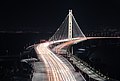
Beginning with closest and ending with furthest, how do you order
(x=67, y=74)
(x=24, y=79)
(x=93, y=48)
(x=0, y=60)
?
(x=67, y=74)
(x=24, y=79)
(x=0, y=60)
(x=93, y=48)

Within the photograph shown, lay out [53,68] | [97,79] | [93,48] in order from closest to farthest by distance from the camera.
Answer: [97,79] < [53,68] < [93,48]

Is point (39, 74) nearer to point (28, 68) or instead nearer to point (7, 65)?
point (28, 68)

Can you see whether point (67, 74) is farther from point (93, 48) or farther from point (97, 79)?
point (93, 48)

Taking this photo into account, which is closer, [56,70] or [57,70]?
[56,70]

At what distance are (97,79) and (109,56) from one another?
105931mm

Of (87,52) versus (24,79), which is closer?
(24,79)

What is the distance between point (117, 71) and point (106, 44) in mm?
58991

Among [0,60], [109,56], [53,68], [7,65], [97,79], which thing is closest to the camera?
[97,79]

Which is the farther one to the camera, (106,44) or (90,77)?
(106,44)

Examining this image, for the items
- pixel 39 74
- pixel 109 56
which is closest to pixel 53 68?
pixel 39 74

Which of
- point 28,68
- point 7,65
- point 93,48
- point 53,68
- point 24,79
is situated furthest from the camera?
point 93,48

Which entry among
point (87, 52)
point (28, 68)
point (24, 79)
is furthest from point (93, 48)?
point (24, 79)

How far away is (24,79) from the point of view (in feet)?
301

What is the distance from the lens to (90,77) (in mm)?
70438
